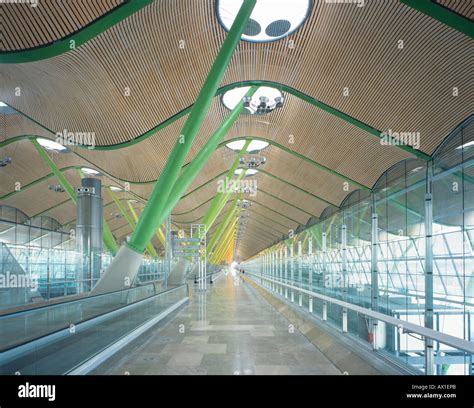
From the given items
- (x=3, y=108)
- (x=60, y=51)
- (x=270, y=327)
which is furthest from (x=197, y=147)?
(x=270, y=327)

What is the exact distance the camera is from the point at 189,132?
10.2 m

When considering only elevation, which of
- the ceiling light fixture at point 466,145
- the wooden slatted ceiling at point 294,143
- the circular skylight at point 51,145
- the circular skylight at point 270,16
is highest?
the circular skylight at point 270,16

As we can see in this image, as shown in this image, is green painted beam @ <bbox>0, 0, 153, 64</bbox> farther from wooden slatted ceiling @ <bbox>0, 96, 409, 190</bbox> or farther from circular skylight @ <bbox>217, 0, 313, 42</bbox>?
wooden slatted ceiling @ <bbox>0, 96, 409, 190</bbox>

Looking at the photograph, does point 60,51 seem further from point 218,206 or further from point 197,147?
point 218,206

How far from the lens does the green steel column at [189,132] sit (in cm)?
953

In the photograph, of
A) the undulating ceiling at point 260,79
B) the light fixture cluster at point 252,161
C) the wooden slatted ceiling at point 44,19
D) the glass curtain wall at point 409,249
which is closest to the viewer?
the wooden slatted ceiling at point 44,19

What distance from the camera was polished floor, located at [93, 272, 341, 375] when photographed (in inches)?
214

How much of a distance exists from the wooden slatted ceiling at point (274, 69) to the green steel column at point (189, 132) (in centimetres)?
167

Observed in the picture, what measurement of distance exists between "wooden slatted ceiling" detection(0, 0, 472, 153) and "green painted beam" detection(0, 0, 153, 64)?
1.08 meters

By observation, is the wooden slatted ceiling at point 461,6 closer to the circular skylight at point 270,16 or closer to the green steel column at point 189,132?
the circular skylight at point 270,16

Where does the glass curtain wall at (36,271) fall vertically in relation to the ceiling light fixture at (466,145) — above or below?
below

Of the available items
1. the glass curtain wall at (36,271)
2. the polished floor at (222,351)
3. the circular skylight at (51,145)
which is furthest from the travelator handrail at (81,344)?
the circular skylight at (51,145)

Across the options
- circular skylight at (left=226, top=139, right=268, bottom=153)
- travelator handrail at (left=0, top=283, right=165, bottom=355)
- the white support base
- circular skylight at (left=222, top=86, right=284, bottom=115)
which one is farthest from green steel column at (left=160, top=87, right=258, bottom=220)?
circular skylight at (left=226, top=139, right=268, bottom=153)
